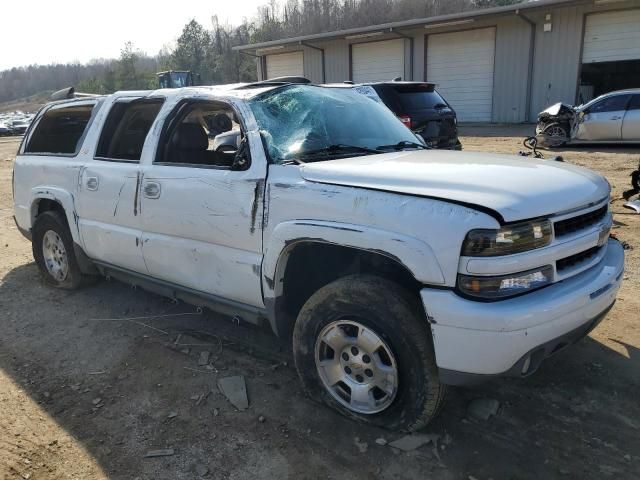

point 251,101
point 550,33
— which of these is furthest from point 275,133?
point 550,33

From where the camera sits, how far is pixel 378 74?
27.4m

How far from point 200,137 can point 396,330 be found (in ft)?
7.76

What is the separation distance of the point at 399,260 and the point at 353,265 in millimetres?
739

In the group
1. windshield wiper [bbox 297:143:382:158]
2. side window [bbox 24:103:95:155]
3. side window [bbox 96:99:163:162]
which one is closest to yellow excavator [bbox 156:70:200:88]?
side window [bbox 24:103:95:155]

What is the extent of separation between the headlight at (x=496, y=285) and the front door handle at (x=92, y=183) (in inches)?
130

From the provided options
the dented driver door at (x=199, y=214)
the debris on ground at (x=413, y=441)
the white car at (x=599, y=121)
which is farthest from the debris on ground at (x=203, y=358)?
the white car at (x=599, y=121)

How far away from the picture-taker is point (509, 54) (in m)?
22.8

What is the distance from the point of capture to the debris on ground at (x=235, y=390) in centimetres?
342

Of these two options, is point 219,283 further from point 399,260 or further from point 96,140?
point 96,140

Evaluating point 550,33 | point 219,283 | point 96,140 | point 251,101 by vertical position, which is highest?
point 550,33

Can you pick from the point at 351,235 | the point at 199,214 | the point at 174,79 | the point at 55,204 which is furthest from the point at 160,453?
the point at 174,79

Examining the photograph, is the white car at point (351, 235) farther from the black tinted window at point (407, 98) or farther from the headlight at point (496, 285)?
the black tinted window at point (407, 98)

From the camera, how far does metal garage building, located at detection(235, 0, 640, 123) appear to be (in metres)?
20.6

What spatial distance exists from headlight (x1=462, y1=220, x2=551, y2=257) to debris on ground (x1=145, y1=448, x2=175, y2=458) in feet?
6.37
